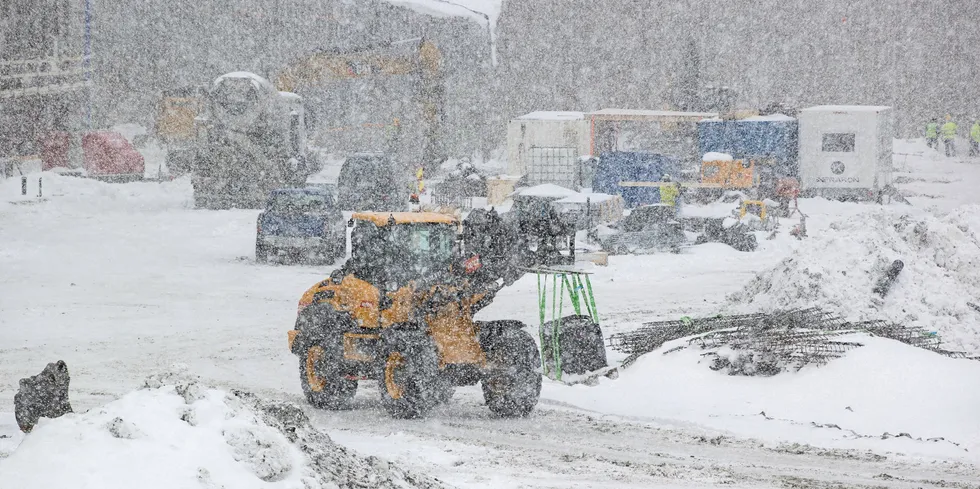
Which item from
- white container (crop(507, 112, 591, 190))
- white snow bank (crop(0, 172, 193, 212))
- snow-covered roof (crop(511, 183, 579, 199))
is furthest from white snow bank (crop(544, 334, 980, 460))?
white container (crop(507, 112, 591, 190))

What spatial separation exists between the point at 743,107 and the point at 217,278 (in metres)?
25.9

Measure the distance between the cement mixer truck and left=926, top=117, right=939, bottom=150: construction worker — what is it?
73.3ft

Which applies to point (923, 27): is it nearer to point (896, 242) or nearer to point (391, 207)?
point (391, 207)

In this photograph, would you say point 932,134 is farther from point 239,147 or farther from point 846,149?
point 239,147

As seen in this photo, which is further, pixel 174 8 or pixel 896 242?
pixel 174 8

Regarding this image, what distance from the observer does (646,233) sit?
82.6 ft

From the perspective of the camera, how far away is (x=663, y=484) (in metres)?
8.12

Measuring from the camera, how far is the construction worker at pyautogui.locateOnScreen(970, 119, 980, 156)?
39.4m

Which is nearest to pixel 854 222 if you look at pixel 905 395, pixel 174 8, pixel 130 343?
pixel 905 395

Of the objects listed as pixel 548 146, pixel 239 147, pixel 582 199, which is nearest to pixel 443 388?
pixel 582 199

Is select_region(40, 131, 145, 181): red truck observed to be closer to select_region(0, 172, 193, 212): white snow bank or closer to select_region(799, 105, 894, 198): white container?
select_region(0, 172, 193, 212): white snow bank

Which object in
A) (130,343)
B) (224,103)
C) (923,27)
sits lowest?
(130,343)

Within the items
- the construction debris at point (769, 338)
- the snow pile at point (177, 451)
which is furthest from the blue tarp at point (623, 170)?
the snow pile at point (177, 451)

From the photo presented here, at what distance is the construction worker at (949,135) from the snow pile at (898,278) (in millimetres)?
24662
